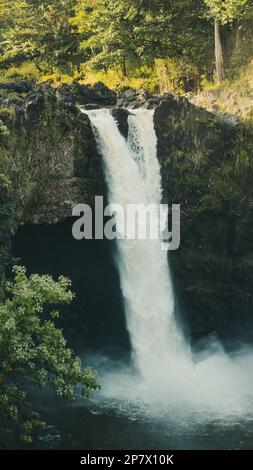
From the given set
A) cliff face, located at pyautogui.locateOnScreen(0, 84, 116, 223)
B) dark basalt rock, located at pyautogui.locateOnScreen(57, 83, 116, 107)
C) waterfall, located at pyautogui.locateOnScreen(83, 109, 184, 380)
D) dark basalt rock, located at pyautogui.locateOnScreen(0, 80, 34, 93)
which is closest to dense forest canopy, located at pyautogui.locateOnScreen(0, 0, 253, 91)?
dark basalt rock, located at pyautogui.locateOnScreen(57, 83, 116, 107)

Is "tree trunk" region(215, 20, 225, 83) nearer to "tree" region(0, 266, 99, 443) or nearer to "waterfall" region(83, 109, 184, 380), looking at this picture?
"waterfall" region(83, 109, 184, 380)

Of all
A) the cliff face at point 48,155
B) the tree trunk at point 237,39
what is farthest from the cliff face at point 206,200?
the tree trunk at point 237,39

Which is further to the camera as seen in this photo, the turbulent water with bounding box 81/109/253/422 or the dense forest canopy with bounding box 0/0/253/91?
the dense forest canopy with bounding box 0/0/253/91

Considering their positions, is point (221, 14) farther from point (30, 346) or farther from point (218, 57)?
point (30, 346)

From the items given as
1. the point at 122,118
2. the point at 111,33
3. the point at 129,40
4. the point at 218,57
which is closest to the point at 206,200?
the point at 122,118

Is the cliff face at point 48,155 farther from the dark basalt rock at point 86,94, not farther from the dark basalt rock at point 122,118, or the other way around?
the dark basalt rock at point 122,118

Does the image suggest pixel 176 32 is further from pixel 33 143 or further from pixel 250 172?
pixel 33 143

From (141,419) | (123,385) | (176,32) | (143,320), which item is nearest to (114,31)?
(176,32)
